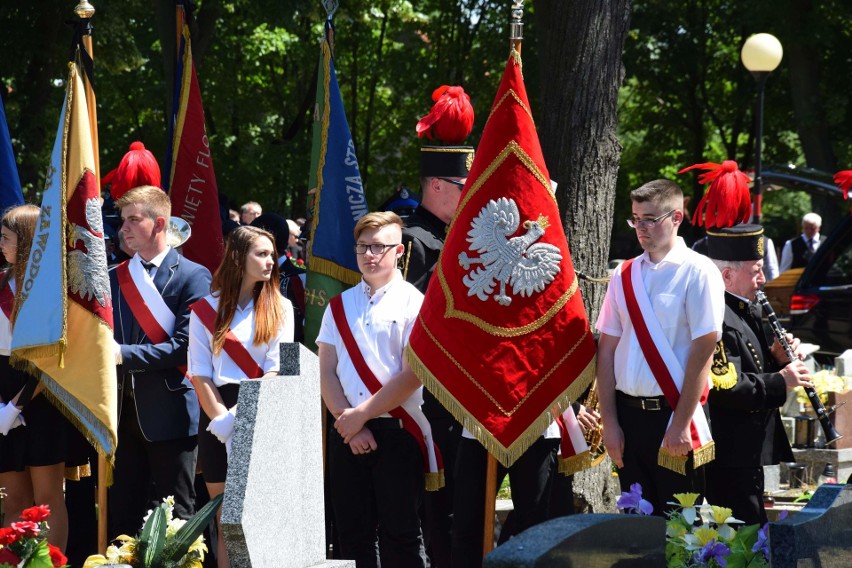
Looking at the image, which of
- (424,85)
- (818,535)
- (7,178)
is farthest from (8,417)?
(424,85)

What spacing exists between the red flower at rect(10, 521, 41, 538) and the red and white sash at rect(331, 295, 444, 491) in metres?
1.64

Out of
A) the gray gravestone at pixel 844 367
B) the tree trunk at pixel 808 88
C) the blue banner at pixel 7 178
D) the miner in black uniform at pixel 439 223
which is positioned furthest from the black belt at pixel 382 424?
the tree trunk at pixel 808 88

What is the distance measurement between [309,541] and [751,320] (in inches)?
103

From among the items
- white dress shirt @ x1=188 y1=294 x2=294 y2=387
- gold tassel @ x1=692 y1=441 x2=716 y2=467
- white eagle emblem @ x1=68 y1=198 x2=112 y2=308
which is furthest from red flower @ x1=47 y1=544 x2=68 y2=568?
gold tassel @ x1=692 y1=441 x2=716 y2=467

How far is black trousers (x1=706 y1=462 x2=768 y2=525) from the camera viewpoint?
561 centimetres

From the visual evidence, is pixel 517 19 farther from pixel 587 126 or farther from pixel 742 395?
pixel 742 395

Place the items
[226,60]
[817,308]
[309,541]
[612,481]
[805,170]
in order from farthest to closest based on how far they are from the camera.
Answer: [226,60] < [805,170] < [817,308] < [612,481] < [309,541]

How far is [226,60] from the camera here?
70.9 feet

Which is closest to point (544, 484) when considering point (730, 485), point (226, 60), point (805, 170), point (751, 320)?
point (730, 485)

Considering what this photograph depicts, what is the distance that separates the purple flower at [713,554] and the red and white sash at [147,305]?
9.91ft

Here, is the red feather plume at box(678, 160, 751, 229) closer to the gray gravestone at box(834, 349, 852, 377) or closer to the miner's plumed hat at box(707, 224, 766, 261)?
the miner's plumed hat at box(707, 224, 766, 261)

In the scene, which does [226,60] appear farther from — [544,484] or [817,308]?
[544,484]

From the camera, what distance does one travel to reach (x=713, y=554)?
3994mm

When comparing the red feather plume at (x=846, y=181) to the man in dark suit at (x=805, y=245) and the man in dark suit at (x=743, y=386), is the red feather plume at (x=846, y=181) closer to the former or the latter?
the man in dark suit at (x=743, y=386)
